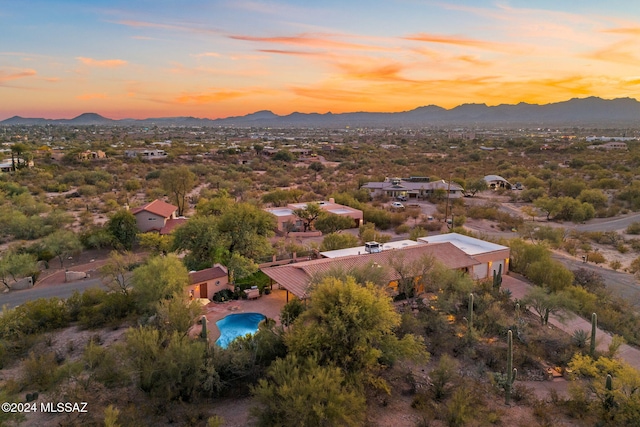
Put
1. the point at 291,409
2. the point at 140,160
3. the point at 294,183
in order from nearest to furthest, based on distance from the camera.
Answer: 1. the point at 291,409
2. the point at 294,183
3. the point at 140,160

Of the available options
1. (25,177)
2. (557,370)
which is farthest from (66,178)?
(557,370)

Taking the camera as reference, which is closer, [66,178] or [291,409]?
[291,409]

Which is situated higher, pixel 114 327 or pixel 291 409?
pixel 291 409

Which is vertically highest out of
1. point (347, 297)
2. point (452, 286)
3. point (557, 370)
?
point (347, 297)

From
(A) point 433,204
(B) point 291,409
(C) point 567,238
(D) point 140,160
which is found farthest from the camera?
(D) point 140,160

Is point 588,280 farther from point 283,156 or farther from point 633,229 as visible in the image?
point 283,156

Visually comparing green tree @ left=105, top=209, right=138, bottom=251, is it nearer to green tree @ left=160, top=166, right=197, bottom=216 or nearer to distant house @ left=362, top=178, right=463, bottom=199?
green tree @ left=160, top=166, right=197, bottom=216

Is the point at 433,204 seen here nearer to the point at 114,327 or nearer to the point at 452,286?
the point at 452,286
